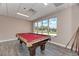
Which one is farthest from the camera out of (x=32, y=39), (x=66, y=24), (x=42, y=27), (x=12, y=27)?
(x=66, y=24)

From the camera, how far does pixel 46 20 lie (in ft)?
12.0

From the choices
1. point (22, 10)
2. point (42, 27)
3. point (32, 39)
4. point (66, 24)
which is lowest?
point (32, 39)

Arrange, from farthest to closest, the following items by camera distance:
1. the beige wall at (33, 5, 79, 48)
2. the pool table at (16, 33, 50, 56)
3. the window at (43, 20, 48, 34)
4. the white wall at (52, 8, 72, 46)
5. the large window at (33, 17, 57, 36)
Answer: the white wall at (52, 8, 72, 46)
the beige wall at (33, 5, 79, 48)
the window at (43, 20, 48, 34)
the large window at (33, 17, 57, 36)
the pool table at (16, 33, 50, 56)

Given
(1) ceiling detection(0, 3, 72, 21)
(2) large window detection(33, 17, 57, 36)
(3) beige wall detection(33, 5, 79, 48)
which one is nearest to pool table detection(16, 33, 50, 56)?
(2) large window detection(33, 17, 57, 36)

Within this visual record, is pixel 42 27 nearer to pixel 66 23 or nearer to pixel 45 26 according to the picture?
pixel 45 26

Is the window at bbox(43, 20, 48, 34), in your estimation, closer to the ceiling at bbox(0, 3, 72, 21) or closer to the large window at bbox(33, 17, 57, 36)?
the large window at bbox(33, 17, 57, 36)

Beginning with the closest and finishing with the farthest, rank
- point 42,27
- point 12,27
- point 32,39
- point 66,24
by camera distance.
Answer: point 32,39 → point 12,27 → point 42,27 → point 66,24

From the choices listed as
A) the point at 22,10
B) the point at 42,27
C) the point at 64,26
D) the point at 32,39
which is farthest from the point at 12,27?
the point at 64,26

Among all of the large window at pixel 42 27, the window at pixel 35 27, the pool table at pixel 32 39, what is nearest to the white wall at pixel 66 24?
the large window at pixel 42 27

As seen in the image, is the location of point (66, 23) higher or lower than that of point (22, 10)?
lower

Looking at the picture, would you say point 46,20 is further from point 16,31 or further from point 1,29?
point 1,29

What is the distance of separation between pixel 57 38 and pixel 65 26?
0.63 meters

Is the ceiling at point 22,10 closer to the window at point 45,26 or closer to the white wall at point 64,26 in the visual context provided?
the window at point 45,26

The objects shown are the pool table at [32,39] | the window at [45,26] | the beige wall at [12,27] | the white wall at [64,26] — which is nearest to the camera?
the pool table at [32,39]
